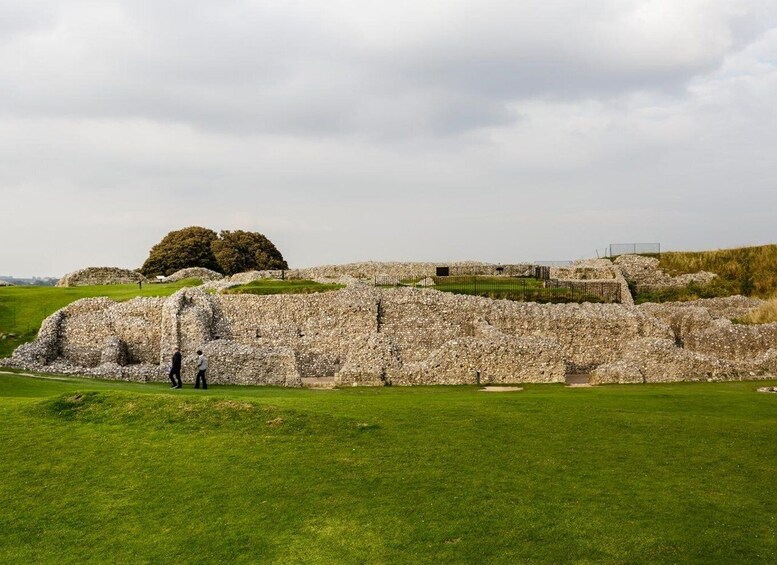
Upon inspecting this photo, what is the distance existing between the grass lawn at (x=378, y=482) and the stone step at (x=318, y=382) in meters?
12.3

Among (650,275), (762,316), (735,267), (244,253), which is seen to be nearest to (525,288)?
(762,316)

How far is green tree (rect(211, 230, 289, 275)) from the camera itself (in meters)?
86.6

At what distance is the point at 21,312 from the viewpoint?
44406mm

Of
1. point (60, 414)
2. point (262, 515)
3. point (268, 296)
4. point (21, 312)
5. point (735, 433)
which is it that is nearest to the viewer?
point (262, 515)

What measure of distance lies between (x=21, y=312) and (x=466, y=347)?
94.5 ft

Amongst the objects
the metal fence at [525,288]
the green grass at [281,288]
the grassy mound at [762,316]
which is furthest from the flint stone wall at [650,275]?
the green grass at [281,288]

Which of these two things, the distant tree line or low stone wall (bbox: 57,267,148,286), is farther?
the distant tree line

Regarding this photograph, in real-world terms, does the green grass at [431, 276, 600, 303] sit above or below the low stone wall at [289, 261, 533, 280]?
below

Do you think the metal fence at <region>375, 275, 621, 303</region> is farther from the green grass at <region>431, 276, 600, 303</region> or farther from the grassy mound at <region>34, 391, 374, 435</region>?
the grassy mound at <region>34, 391, 374, 435</region>

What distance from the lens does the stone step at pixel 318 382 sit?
31.5 m

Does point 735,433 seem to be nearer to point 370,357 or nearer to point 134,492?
point 134,492

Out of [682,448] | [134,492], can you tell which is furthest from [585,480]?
[134,492]

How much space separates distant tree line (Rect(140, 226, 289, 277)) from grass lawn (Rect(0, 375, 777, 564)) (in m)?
69.0

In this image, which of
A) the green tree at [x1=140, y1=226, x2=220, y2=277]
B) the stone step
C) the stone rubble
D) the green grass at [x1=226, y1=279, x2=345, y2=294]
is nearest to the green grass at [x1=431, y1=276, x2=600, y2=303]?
the stone rubble
